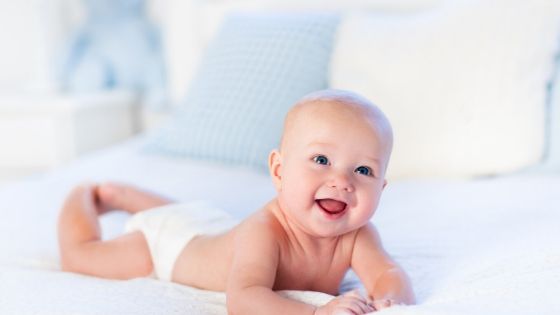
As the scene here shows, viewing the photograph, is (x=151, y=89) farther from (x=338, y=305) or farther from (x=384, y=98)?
(x=338, y=305)

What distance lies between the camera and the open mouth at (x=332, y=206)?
79 cm

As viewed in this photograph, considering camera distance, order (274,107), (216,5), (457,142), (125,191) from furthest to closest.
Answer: (216,5)
(274,107)
(457,142)
(125,191)

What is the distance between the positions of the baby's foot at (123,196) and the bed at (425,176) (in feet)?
0.15

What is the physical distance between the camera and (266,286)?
797 mm

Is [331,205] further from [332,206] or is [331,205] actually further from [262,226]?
[262,226]

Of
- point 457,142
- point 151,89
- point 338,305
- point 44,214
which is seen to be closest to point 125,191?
point 44,214

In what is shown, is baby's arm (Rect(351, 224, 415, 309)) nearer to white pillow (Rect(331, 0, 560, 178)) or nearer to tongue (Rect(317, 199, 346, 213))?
tongue (Rect(317, 199, 346, 213))

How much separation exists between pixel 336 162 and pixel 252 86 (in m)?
0.86

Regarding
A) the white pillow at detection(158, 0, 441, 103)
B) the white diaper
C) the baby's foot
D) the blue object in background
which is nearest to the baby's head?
the white diaper

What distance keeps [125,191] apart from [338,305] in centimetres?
60

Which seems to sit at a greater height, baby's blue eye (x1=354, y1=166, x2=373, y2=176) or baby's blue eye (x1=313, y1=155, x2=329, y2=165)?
baby's blue eye (x1=313, y1=155, x2=329, y2=165)

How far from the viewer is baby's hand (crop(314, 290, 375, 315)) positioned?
2.36 feet

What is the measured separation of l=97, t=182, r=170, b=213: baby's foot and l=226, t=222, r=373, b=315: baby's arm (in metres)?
0.37

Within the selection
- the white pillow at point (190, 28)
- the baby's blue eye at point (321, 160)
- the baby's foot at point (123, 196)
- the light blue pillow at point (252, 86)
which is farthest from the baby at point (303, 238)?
the white pillow at point (190, 28)
